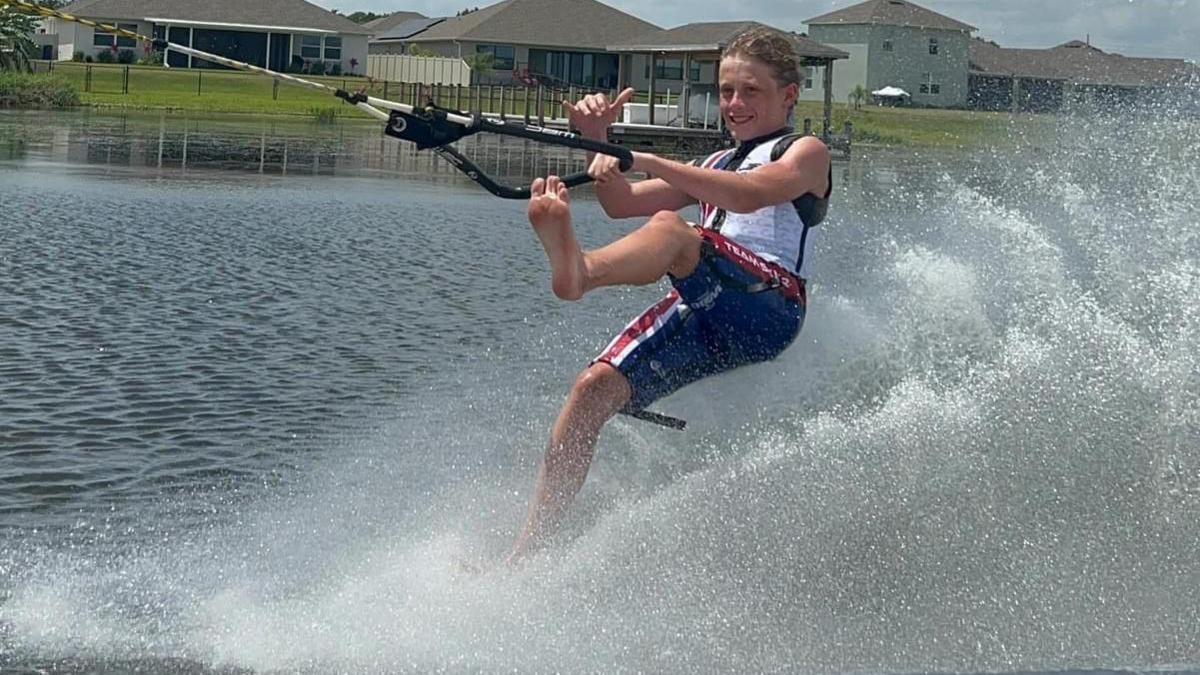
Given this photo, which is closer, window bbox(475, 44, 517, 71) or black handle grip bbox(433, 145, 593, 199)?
black handle grip bbox(433, 145, 593, 199)

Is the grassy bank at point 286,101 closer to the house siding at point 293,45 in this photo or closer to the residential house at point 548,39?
the house siding at point 293,45

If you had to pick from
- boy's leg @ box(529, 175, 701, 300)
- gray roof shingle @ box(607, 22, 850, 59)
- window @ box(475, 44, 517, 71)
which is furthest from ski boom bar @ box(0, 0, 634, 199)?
window @ box(475, 44, 517, 71)

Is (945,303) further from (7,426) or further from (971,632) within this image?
(7,426)

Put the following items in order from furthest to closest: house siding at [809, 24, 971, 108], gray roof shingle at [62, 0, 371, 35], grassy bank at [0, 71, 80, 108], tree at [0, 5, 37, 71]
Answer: house siding at [809, 24, 971, 108] < gray roof shingle at [62, 0, 371, 35] < tree at [0, 5, 37, 71] < grassy bank at [0, 71, 80, 108]

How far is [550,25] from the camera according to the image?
3423 inches

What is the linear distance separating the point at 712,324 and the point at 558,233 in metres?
1.14

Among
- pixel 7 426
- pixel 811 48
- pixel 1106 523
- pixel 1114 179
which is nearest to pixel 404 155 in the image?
pixel 811 48

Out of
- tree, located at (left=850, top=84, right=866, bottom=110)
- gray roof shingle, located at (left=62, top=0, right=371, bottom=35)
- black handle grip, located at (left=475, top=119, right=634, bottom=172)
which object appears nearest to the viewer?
black handle grip, located at (left=475, top=119, right=634, bottom=172)

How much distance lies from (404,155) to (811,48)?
14801mm

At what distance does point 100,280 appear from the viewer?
15203 millimetres

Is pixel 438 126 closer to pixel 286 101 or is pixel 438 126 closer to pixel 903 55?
pixel 286 101

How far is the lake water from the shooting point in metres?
5.77

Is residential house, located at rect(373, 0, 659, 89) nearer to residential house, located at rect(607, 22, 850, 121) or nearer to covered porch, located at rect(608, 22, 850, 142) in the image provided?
residential house, located at rect(607, 22, 850, 121)

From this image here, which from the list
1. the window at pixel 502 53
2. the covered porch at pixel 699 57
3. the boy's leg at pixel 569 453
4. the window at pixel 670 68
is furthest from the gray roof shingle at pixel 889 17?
the boy's leg at pixel 569 453
